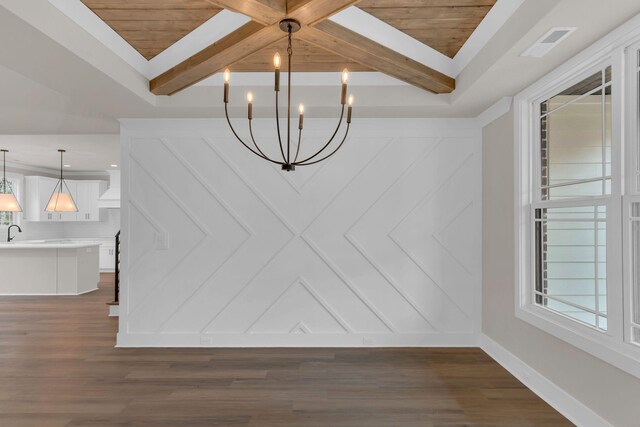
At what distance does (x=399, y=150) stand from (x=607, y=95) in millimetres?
1741

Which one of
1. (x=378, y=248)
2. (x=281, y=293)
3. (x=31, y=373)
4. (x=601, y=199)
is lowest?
(x=31, y=373)

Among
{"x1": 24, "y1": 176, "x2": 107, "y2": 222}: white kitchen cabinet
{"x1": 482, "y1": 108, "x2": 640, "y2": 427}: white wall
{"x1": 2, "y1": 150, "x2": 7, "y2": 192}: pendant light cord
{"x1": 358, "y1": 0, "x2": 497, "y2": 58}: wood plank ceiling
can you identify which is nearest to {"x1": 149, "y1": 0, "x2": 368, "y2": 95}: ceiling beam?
{"x1": 358, "y1": 0, "x2": 497, "y2": 58}: wood plank ceiling

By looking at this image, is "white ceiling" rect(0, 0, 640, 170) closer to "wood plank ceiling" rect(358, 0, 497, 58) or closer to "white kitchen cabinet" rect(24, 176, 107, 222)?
"wood plank ceiling" rect(358, 0, 497, 58)

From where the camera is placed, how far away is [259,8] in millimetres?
2043

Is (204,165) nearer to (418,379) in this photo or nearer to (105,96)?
(105,96)

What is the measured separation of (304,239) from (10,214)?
727 centimetres

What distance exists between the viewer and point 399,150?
374 centimetres

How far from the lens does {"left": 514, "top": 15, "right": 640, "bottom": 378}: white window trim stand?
2035 millimetres

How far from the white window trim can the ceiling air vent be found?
22 cm

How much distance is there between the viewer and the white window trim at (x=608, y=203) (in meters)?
2.04

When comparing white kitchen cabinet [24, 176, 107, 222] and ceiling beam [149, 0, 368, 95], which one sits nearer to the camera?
ceiling beam [149, 0, 368, 95]

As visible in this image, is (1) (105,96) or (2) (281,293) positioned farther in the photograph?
(2) (281,293)

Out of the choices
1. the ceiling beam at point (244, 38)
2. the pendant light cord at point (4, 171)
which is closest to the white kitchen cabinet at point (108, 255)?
the pendant light cord at point (4, 171)

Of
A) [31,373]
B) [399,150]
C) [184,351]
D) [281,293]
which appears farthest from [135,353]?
[399,150]
